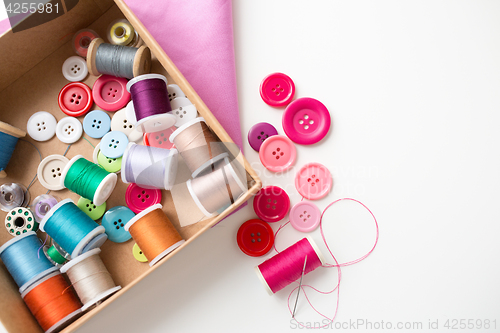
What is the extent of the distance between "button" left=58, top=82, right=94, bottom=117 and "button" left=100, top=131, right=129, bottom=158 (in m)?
0.22

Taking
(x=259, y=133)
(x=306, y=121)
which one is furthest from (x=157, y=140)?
(x=306, y=121)

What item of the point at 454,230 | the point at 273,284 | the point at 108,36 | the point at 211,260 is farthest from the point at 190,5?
the point at 454,230

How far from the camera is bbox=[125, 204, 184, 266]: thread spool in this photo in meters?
1.49

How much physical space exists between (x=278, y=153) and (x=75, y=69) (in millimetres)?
1268

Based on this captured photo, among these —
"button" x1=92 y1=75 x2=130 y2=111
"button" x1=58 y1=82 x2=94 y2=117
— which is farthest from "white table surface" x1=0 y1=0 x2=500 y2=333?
"button" x1=58 y1=82 x2=94 y2=117

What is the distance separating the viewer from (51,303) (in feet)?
4.80

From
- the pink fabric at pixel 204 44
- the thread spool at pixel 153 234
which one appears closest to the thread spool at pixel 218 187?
the thread spool at pixel 153 234

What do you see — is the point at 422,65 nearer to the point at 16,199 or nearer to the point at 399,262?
the point at 399,262

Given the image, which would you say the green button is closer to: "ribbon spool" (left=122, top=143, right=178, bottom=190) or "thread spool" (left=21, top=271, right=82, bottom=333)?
"ribbon spool" (left=122, top=143, right=178, bottom=190)

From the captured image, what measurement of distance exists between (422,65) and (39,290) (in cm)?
242

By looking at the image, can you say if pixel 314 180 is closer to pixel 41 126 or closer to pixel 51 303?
pixel 51 303

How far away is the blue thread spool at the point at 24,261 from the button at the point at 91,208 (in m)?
0.28

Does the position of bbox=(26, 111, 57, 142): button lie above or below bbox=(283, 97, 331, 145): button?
above

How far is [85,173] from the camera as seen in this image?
1565mm
